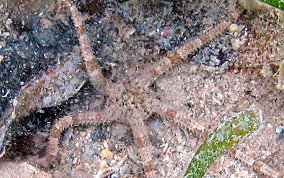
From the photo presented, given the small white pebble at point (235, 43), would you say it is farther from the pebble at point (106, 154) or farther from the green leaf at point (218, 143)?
the pebble at point (106, 154)

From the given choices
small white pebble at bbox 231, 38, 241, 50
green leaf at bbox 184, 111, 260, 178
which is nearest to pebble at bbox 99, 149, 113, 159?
green leaf at bbox 184, 111, 260, 178

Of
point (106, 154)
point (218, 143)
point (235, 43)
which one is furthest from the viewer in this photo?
point (235, 43)

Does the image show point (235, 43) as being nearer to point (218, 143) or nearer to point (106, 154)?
point (218, 143)

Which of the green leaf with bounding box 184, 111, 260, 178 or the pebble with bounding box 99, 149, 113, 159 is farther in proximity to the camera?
the pebble with bounding box 99, 149, 113, 159

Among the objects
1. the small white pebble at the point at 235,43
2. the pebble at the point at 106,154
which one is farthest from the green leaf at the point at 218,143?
the small white pebble at the point at 235,43

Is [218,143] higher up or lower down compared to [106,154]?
higher up

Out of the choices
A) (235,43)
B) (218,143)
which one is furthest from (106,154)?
(235,43)

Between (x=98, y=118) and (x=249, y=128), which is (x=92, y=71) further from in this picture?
(x=249, y=128)

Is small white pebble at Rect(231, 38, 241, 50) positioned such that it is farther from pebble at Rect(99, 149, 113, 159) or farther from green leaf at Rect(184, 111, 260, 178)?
pebble at Rect(99, 149, 113, 159)

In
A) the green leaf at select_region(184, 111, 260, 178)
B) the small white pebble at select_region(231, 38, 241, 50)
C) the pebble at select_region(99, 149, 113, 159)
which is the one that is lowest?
the pebble at select_region(99, 149, 113, 159)
